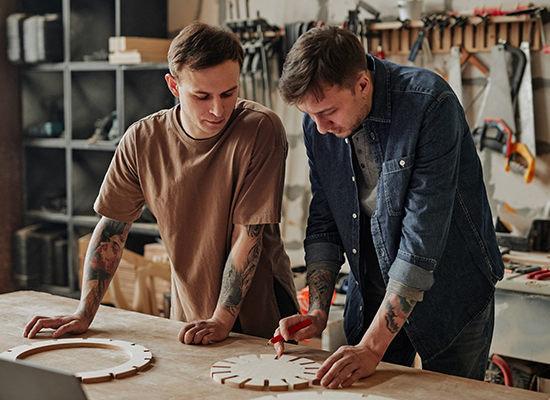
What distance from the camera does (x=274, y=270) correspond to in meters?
1.70

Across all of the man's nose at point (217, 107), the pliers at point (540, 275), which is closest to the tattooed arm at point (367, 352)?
the man's nose at point (217, 107)

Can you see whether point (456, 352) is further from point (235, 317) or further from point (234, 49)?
point (234, 49)

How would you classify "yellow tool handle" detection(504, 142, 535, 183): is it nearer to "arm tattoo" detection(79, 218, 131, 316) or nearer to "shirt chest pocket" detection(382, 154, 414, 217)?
"shirt chest pocket" detection(382, 154, 414, 217)

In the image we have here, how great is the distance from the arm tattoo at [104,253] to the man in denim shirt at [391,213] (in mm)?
583

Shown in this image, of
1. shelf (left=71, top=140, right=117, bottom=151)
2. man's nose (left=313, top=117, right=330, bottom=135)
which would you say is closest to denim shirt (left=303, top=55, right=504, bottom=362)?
man's nose (left=313, top=117, right=330, bottom=135)

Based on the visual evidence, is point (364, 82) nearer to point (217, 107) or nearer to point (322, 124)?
point (322, 124)

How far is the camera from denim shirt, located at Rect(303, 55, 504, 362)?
133 cm

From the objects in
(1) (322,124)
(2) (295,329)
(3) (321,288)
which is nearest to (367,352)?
(2) (295,329)

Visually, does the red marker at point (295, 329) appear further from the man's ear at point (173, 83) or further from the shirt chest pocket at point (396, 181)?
the man's ear at point (173, 83)

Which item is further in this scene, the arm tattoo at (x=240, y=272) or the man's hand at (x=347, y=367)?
the arm tattoo at (x=240, y=272)

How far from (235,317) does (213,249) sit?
201 mm

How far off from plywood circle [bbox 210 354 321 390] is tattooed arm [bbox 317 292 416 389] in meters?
0.05

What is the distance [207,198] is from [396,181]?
546 mm

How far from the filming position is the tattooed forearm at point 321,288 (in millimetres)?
1575
